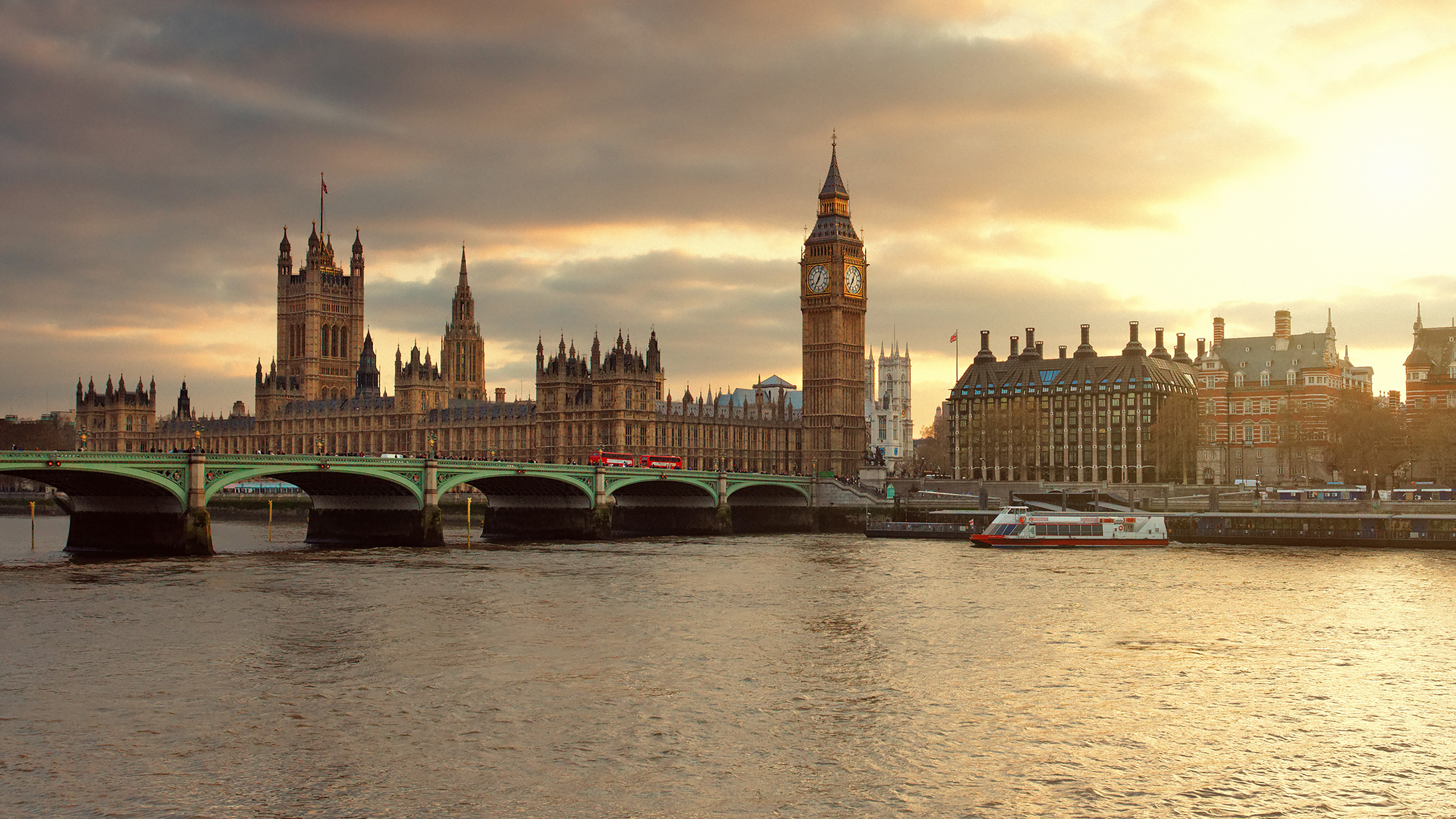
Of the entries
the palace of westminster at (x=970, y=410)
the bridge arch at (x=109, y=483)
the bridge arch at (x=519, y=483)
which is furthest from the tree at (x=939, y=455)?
the bridge arch at (x=109, y=483)

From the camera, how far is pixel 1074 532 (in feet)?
241

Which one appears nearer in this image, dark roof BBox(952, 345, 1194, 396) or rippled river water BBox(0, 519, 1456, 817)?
rippled river water BBox(0, 519, 1456, 817)

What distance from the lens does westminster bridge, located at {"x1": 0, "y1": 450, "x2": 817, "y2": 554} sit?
59.8 meters

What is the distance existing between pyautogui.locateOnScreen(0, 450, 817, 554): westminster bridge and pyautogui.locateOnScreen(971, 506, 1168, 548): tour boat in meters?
23.8

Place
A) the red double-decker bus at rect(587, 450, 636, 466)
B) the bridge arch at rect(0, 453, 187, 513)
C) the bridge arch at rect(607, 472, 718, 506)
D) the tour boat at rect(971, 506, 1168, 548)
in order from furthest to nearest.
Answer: the red double-decker bus at rect(587, 450, 636, 466) < the bridge arch at rect(607, 472, 718, 506) < the tour boat at rect(971, 506, 1168, 548) < the bridge arch at rect(0, 453, 187, 513)

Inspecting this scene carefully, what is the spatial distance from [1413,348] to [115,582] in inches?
4083

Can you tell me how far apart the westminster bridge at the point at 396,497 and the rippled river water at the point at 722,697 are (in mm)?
7885

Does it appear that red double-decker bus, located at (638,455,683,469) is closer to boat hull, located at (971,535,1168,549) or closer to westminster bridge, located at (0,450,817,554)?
westminster bridge, located at (0,450,817,554)

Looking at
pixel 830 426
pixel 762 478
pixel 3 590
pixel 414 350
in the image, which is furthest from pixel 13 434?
pixel 3 590

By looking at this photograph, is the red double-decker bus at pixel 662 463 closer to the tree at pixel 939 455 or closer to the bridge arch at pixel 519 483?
the bridge arch at pixel 519 483

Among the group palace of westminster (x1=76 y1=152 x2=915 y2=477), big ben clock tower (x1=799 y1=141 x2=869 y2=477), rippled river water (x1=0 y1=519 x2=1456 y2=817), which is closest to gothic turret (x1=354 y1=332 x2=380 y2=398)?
palace of westminster (x1=76 y1=152 x2=915 y2=477)

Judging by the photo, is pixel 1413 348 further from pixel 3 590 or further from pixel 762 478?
pixel 3 590

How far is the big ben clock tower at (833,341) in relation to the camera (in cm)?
13938

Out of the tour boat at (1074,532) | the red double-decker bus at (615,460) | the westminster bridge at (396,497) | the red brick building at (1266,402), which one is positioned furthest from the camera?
the red brick building at (1266,402)
